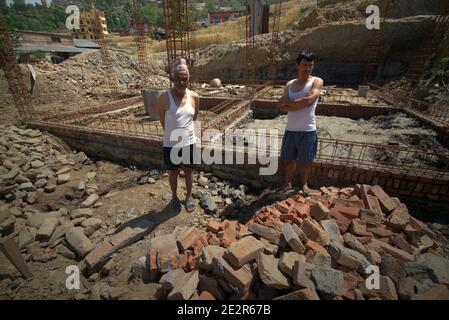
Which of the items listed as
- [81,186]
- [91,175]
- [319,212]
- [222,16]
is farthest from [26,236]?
[222,16]

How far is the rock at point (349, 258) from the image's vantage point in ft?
7.41

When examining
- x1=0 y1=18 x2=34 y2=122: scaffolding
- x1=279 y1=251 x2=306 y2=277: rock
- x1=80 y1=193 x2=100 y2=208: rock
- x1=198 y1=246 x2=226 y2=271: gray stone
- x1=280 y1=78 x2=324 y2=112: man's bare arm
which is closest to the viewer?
x1=279 y1=251 x2=306 y2=277: rock

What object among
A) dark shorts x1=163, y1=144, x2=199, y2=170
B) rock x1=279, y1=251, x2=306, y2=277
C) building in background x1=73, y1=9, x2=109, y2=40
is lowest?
rock x1=279, y1=251, x2=306, y2=277

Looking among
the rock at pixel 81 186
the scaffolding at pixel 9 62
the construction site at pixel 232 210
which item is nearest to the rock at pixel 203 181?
the construction site at pixel 232 210

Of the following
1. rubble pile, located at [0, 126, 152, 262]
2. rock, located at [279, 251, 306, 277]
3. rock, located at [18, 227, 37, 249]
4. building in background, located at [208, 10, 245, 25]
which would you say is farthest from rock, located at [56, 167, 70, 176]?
building in background, located at [208, 10, 245, 25]

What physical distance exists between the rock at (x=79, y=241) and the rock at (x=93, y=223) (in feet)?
0.43

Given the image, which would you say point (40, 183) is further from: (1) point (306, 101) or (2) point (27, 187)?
(1) point (306, 101)

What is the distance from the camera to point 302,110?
3.27m

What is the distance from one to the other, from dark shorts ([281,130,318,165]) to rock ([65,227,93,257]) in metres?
3.28

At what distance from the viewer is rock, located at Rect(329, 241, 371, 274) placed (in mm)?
2258

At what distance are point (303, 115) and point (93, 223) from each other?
3781 millimetres

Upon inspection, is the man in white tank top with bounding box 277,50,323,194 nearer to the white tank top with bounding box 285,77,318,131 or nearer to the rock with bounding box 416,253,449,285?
the white tank top with bounding box 285,77,318,131
